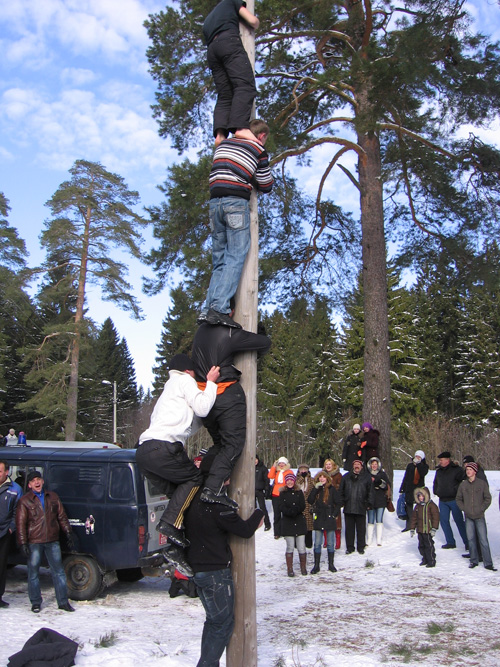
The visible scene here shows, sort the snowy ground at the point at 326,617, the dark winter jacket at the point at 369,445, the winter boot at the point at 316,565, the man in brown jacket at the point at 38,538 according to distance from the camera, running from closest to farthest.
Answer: the snowy ground at the point at 326,617
the man in brown jacket at the point at 38,538
the winter boot at the point at 316,565
the dark winter jacket at the point at 369,445

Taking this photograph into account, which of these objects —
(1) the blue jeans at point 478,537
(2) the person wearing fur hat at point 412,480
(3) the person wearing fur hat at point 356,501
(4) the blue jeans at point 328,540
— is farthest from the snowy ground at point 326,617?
(2) the person wearing fur hat at point 412,480

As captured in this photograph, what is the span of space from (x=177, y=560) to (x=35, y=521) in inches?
238

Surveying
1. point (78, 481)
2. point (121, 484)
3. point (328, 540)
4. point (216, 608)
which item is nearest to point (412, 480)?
point (328, 540)

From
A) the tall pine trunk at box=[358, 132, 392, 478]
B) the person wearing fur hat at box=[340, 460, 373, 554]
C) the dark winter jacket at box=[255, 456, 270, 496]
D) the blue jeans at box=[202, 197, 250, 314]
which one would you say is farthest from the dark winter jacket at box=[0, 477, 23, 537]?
the tall pine trunk at box=[358, 132, 392, 478]

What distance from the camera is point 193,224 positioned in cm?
1559

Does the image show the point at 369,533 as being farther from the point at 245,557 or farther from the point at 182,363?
the point at 182,363

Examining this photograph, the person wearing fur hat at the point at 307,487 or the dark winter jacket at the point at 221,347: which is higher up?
the dark winter jacket at the point at 221,347

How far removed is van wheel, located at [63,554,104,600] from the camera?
9.69m

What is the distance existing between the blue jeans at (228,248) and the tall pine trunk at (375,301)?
11746mm

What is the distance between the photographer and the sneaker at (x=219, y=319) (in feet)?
13.0

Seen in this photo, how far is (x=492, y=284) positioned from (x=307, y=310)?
215 inches

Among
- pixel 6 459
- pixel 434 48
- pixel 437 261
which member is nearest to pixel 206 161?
pixel 434 48

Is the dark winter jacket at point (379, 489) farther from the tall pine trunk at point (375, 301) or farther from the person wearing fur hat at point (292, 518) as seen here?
the person wearing fur hat at point (292, 518)

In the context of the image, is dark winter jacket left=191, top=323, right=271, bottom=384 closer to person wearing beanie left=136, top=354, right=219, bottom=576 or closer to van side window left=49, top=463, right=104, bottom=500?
person wearing beanie left=136, top=354, right=219, bottom=576
